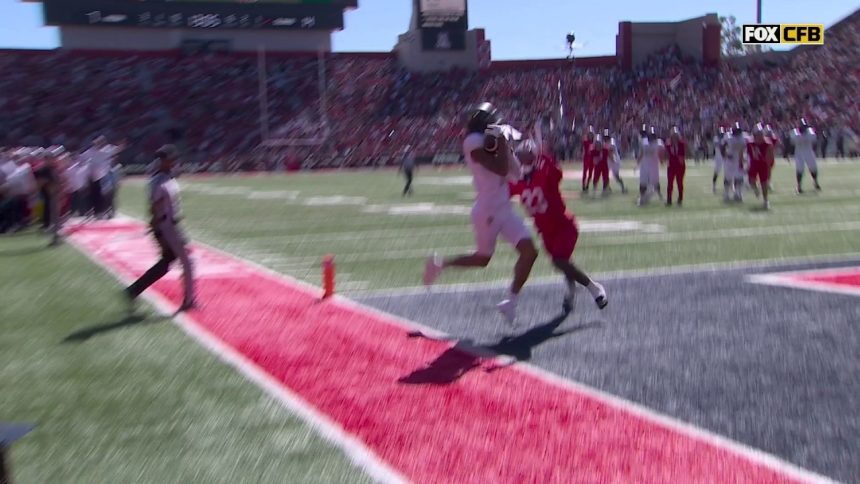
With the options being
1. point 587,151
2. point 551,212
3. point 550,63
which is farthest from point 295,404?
point 550,63

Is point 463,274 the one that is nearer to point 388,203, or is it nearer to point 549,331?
point 549,331

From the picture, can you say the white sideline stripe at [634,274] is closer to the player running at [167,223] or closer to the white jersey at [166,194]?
the player running at [167,223]

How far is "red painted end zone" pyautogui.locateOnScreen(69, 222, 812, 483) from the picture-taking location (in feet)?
14.3

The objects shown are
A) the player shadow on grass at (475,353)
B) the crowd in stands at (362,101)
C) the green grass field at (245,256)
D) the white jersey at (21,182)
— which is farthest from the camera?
the crowd in stands at (362,101)

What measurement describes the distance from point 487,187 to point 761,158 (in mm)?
12355

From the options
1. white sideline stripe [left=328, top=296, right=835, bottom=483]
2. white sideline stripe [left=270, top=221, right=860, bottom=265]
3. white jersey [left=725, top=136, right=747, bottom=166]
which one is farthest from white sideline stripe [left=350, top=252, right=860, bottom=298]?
white jersey [left=725, top=136, right=747, bottom=166]

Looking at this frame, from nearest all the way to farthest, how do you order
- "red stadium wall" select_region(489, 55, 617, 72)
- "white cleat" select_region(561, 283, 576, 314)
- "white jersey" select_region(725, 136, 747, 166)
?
"white cleat" select_region(561, 283, 576, 314), "white jersey" select_region(725, 136, 747, 166), "red stadium wall" select_region(489, 55, 617, 72)

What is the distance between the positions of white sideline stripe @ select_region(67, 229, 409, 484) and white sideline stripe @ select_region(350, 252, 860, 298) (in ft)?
6.92

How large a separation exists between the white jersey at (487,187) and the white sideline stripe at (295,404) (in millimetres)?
2258

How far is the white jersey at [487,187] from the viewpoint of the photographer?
7273 millimetres

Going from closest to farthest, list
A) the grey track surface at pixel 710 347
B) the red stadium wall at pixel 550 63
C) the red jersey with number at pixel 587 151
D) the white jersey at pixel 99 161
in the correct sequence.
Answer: the grey track surface at pixel 710 347 → the white jersey at pixel 99 161 → the red jersey with number at pixel 587 151 → the red stadium wall at pixel 550 63

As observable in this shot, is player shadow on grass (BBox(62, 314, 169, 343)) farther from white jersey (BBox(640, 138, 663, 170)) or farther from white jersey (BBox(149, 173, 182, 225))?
white jersey (BBox(640, 138, 663, 170))

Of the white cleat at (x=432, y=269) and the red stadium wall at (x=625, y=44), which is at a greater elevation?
the red stadium wall at (x=625, y=44)

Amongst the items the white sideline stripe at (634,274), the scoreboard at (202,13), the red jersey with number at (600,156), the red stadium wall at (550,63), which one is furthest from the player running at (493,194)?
the red stadium wall at (550,63)
